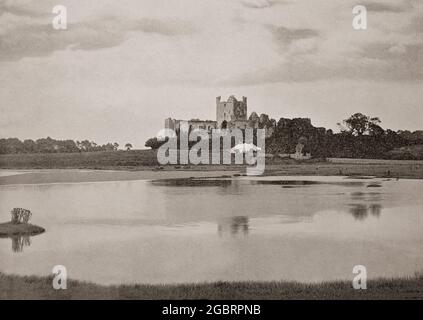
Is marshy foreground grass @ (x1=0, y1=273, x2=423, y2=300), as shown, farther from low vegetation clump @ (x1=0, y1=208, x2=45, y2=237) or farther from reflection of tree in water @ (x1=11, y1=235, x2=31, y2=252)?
low vegetation clump @ (x1=0, y1=208, x2=45, y2=237)

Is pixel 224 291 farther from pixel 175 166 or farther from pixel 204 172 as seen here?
pixel 175 166

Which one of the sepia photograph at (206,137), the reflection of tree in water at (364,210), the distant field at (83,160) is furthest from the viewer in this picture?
the distant field at (83,160)

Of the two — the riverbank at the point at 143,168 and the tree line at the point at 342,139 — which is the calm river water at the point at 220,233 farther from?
the tree line at the point at 342,139

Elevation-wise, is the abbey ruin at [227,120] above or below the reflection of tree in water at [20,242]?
above

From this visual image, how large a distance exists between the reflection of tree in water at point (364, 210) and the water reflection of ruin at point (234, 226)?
177 centimetres

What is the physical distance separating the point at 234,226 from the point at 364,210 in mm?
2171

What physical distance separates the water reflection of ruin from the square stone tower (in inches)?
64.8

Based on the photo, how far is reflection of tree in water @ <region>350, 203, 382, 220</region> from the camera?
787 cm

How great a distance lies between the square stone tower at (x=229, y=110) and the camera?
316 inches

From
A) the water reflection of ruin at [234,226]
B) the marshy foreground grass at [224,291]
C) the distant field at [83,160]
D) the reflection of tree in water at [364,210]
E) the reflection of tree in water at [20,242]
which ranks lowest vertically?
the marshy foreground grass at [224,291]

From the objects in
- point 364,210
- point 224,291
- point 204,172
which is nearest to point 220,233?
point 224,291

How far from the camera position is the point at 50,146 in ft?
27.9

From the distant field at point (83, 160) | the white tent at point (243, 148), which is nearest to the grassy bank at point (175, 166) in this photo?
the distant field at point (83, 160)

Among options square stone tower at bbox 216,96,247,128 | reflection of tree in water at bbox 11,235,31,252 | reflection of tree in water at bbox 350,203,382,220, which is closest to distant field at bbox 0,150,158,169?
reflection of tree in water at bbox 11,235,31,252
